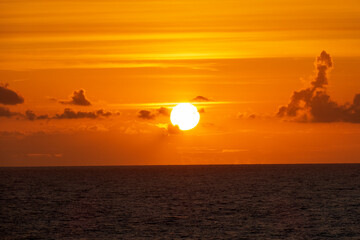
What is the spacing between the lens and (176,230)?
76.6 meters

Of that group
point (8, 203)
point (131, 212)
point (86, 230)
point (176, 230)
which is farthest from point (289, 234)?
point (8, 203)

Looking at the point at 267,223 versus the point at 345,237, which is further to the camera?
the point at 267,223

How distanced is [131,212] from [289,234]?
1223 inches

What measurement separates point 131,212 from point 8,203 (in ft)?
94.0

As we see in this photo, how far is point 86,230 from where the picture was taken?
77.8m

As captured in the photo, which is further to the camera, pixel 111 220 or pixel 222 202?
pixel 222 202

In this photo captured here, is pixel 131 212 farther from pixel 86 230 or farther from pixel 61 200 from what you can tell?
pixel 61 200

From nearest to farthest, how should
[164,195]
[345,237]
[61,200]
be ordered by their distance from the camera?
1. [345,237]
2. [61,200]
3. [164,195]

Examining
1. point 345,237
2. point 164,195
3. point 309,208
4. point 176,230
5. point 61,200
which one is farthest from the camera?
point 164,195

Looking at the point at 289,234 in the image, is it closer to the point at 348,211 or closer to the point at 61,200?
the point at 348,211

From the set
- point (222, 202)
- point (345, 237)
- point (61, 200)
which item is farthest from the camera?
point (61, 200)

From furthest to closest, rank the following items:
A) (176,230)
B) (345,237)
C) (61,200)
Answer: (61,200), (176,230), (345,237)

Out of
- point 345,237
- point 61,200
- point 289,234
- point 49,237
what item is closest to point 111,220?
point 49,237

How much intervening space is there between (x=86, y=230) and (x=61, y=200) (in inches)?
1954
